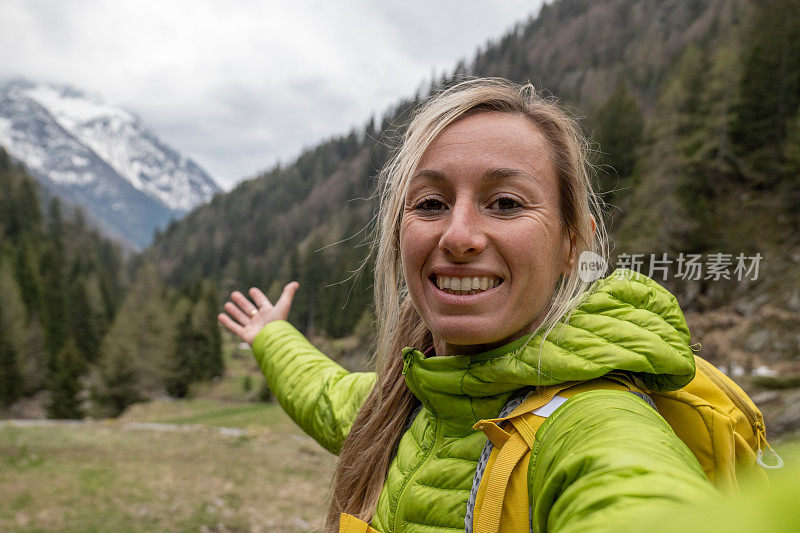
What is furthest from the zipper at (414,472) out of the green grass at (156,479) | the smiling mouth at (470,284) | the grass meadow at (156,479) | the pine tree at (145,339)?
the pine tree at (145,339)

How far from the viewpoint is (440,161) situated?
4.92 feet

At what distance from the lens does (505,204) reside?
146 cm

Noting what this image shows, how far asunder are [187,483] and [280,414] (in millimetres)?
12594

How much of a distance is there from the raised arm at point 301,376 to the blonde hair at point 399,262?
26cm

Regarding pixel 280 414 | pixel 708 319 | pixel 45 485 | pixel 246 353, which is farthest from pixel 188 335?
pixel 708 319

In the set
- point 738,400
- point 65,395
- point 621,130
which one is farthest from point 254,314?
point 65,395

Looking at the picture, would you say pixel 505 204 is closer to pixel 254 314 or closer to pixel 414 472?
pixel 414 472

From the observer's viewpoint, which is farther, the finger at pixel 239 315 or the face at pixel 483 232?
the finger at pixel 239 315

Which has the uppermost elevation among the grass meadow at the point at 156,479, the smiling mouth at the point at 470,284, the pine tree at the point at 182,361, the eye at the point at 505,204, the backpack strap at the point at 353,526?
the eye at the point at 505,204

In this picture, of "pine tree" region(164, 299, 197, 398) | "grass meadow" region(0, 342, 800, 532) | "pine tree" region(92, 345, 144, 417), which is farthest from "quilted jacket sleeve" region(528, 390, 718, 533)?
"pine tree" region(164, 299, 197, 398)

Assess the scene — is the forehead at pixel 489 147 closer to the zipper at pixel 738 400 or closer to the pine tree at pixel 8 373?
the zipper at pixel 738 400

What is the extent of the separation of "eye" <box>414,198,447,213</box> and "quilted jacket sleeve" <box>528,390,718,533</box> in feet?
2.25

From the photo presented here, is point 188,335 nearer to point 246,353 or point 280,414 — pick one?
point 246,353

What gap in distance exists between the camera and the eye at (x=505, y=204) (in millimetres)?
1441
